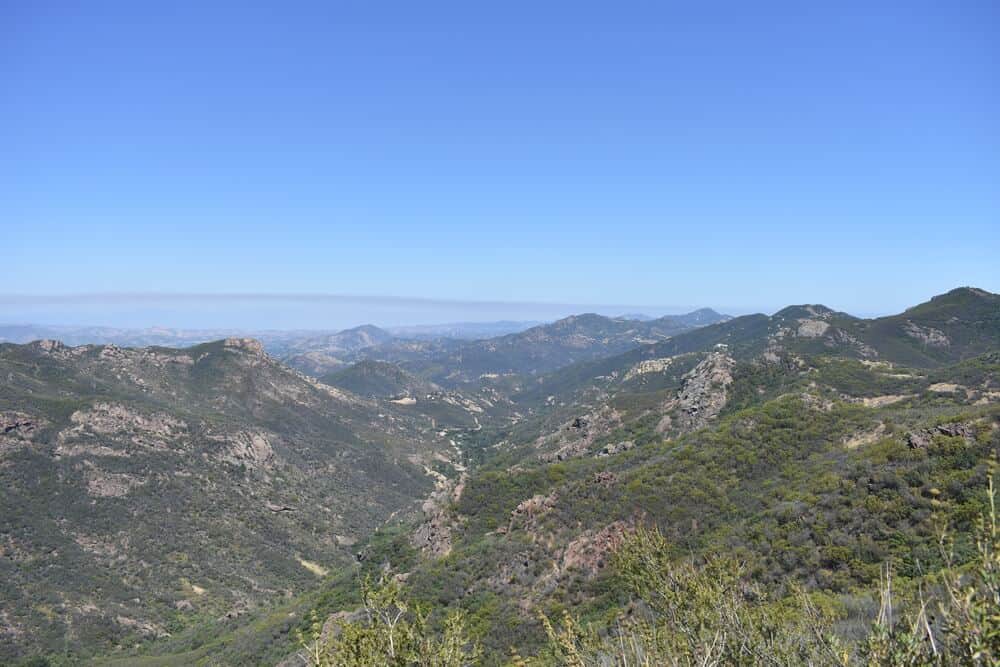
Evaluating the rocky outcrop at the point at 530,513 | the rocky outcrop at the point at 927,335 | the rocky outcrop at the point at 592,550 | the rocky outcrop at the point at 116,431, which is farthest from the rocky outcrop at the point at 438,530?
the rocky outcrop at the point at 927,335

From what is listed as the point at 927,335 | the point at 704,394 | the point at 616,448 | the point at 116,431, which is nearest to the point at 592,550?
the point at 616,448

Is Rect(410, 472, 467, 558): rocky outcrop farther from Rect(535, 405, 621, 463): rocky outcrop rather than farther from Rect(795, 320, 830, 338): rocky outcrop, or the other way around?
Rect(795, 320, 830, 338): rocky outcrop

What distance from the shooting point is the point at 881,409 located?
2345 inches

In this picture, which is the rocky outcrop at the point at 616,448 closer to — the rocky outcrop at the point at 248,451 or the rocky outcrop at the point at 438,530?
the rocky outcrop at the point at 438,530

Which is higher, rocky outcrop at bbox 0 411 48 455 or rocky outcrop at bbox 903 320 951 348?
rocky outcrop at bbox 903 320 951 348

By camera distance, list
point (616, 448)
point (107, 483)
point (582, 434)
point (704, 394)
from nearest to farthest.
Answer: point (616, 448), point (704, 394), point (107, 483), point (582, 434)

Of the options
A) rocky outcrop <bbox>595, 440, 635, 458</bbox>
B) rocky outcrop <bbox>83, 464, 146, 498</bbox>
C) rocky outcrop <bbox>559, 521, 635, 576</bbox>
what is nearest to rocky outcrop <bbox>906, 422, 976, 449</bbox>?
rocky outcrop <bbox>559, 521, 635, 576</bbox>

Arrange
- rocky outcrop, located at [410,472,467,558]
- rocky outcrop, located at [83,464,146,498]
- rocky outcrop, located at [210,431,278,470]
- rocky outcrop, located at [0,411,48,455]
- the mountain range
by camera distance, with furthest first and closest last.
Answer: rocky outcrop, located at [210,431,278,470] < rocky outcrop, located at [0,411,48,455] < rocky outcrop, located at [83,464,146,498] < rocky outcrop, located at [410,472,467,558] < the mountain range

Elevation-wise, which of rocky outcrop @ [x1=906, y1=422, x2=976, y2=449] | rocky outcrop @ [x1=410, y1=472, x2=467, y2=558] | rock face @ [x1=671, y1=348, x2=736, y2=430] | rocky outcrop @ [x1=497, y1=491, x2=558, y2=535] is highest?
rocky outcrop @ [x1=906, y1=422, x2=976, y2=449]

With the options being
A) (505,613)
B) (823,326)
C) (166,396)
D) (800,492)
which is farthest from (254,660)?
(823,326)

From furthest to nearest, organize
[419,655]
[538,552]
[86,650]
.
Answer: [86,650], [538,552], [419,655]

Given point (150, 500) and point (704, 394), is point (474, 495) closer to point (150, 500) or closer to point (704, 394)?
point (704, 394)

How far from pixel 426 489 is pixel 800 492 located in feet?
461

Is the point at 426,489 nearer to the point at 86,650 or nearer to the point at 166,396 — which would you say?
the point at 166,396
